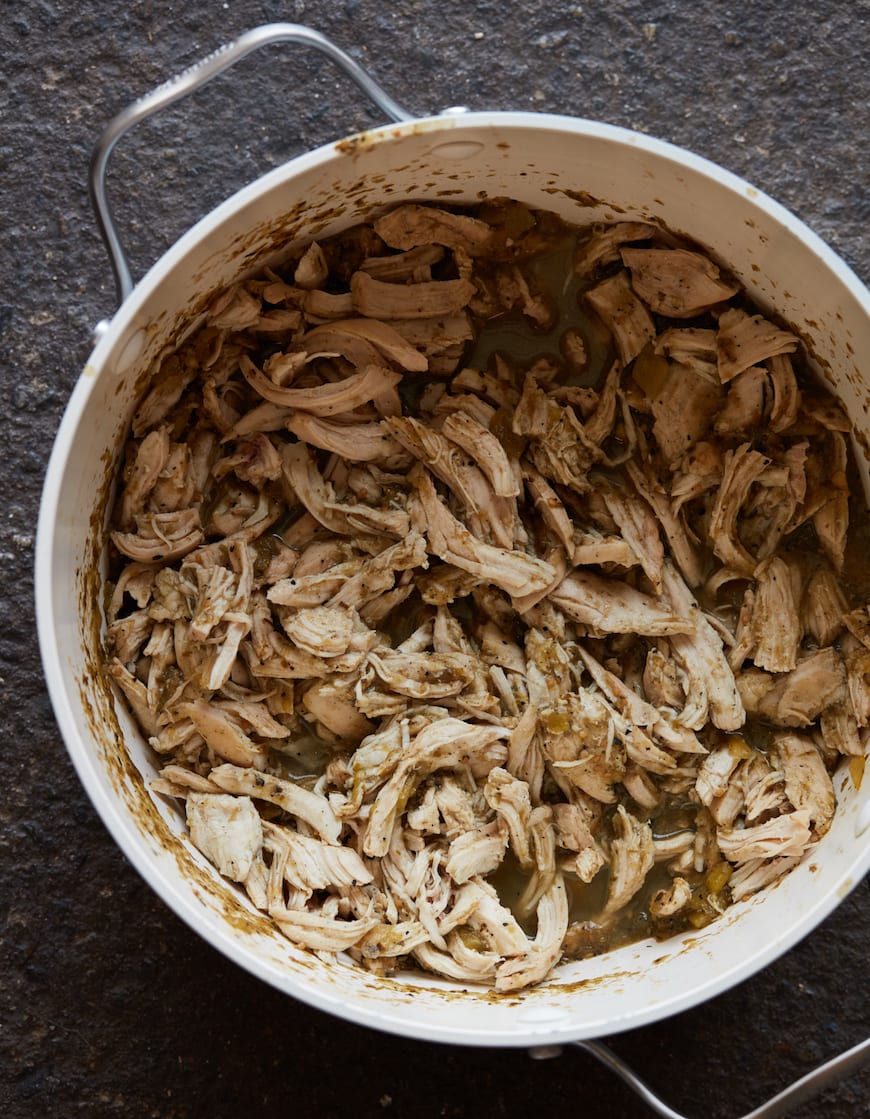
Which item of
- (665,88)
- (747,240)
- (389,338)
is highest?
(665,88)

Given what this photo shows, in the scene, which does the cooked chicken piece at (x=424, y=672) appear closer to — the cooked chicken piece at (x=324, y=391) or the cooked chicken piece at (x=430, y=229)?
the cooked chicken piece at (x=324, y=391)

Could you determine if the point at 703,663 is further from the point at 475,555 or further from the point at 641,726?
the point at 475,555

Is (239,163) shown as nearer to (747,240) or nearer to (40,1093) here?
(747,240)

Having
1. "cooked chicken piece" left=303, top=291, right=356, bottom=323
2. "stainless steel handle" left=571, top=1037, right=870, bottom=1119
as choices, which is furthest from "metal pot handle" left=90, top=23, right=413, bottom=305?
"stainless steel handle" left=571, top=1037, right=870, bottom=1119

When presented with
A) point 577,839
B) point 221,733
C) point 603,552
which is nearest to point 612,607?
point 603,552

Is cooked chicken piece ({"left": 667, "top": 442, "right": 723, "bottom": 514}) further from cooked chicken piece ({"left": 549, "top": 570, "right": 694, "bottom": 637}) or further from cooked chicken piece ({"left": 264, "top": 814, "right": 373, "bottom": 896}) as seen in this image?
cooked chicken piece ({"left": 264, "top": 814, "right": 373, "bottom": 896})

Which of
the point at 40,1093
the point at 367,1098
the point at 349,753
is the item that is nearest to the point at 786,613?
the point at 349,753
